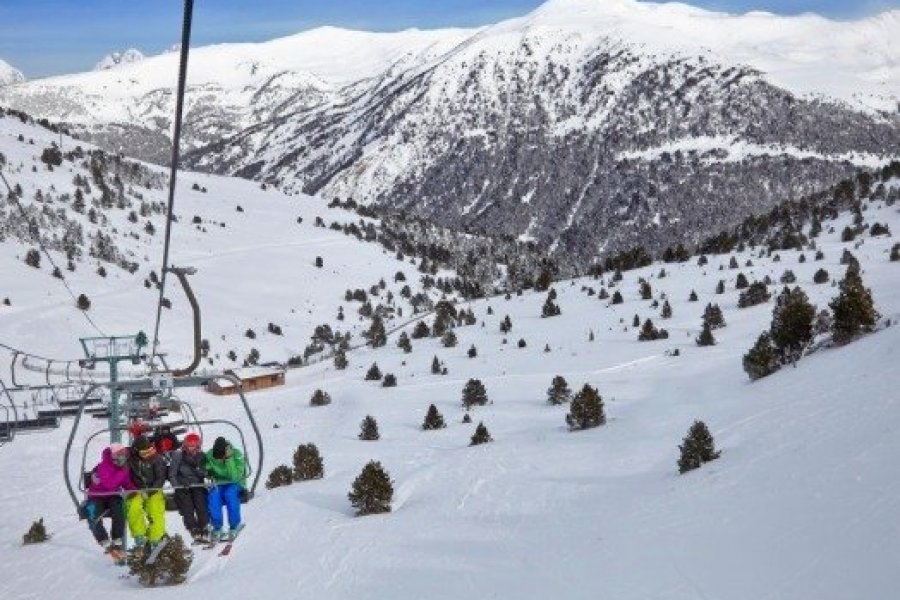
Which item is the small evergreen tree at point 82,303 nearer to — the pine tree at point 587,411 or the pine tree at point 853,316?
the pine tree at point 587,411

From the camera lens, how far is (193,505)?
1614cm

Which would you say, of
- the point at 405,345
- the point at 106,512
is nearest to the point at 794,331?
Result: the point at 106,512

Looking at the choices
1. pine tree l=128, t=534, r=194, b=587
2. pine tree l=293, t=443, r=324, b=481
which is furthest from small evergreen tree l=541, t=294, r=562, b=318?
pine tree l=128, t=534, r=194, b=587

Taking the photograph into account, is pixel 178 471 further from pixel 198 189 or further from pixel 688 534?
pixel 198 189

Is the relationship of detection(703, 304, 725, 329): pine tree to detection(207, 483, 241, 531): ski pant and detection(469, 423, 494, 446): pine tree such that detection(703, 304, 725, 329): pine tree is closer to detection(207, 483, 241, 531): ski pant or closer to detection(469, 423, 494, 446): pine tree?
detection(469, 423, 494, 446): pine tree

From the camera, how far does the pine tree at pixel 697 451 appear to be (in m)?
24.8

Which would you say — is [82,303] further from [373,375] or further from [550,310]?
[550,310]

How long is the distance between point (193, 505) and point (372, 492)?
13648mm

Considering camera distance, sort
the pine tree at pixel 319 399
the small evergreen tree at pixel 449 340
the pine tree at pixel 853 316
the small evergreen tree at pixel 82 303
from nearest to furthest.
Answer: the pine tree at pixel 853 316
the pine tree at pixel 319 399
the small evergreen tree at pixel 449 340
the small evergreen tree at pixel 82 303

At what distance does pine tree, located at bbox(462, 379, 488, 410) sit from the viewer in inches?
1870

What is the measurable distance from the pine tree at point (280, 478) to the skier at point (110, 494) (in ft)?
66.7

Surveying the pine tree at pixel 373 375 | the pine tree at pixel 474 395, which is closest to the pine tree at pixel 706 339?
the pine tree at pixel 474 395

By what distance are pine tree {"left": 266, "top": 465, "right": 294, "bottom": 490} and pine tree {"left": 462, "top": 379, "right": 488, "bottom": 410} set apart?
13356 millimetres

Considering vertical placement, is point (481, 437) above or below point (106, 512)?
below
